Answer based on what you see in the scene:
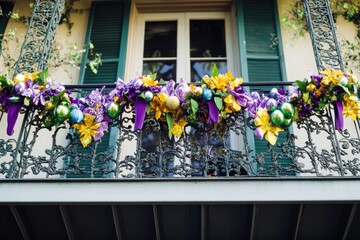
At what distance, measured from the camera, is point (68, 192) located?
4121 mm

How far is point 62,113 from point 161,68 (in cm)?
226

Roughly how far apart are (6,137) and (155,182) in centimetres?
253

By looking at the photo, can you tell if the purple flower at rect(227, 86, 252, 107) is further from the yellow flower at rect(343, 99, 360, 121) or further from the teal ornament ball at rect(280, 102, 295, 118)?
the yellow flower at rect(343, 99, 360, 121)

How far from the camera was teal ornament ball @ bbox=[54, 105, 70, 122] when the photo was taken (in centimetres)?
443

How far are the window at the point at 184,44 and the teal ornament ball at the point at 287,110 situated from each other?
1978 mm

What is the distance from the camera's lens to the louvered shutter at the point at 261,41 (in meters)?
5.93

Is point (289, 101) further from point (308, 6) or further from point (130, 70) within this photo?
point (130, 70)

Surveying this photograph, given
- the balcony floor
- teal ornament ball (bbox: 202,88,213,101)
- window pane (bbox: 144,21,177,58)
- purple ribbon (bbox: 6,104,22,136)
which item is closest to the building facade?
the balcony floor

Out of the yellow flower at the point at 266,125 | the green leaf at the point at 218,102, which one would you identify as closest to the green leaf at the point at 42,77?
the green leaf at the point at 218,102

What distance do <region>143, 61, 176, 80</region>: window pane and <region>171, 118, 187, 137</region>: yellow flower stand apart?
1.96 meters

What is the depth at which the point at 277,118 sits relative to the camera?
171 inches

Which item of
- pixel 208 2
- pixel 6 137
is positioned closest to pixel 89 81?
pixel 6 137

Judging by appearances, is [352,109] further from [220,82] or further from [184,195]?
[184,195]

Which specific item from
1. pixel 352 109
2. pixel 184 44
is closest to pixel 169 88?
pixel 352 109
